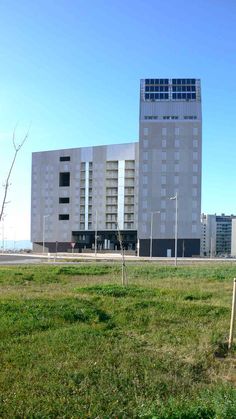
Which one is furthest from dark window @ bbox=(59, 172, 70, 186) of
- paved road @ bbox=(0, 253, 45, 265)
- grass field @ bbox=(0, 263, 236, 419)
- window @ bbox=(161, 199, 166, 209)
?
grass field @ bbox=(0, 263, 236, 419)

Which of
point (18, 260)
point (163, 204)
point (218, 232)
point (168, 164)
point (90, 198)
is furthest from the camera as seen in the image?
point (218, 232)

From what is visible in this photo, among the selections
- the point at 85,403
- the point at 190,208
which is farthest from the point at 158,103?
the point at 85,403

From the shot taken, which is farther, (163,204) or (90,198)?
(90,198)

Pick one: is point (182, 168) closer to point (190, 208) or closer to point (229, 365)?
point (190, 208)

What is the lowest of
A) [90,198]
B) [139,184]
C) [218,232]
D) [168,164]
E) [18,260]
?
[18,260]

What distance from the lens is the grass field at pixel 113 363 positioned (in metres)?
5.30

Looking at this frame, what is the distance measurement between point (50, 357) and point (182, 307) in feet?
22.2

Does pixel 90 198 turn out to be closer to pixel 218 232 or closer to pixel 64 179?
pixel 64 179

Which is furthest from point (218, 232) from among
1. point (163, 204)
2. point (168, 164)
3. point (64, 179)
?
point (168, 164)

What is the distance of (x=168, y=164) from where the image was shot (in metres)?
106

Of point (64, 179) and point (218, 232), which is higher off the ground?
point (64, 179)

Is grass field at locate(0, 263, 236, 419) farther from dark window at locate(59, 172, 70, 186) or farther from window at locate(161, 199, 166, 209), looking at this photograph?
dark window at locate(59, 172, 70, 186)

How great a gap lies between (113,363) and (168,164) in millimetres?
100617

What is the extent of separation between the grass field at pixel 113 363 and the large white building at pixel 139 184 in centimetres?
8720
